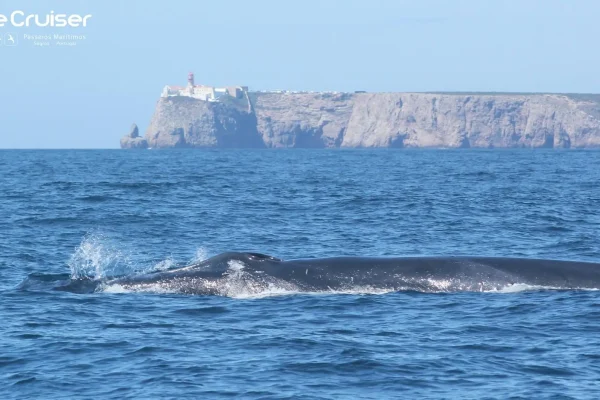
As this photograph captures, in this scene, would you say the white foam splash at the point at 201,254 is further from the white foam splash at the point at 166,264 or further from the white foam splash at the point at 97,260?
the white foam splash at the point at 97,260

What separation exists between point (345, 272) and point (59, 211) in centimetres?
2062

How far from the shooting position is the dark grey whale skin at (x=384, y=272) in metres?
17.6

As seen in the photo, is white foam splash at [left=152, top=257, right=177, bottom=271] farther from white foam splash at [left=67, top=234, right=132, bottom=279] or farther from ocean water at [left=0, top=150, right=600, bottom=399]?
white foam splash at [left=67, top=234, right=132, bottom=279]

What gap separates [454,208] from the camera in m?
37.9

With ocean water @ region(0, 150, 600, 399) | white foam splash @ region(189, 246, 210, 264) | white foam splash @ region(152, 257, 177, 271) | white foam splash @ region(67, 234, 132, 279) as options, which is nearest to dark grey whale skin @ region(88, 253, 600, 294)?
ocean water @ region(0, 150, 600, 399)

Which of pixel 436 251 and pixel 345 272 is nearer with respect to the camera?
pixel 345 272

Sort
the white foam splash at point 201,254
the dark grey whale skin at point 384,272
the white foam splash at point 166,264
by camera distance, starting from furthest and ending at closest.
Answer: the white foam splash at point 201,254
the white foam splash at point 166,264
the dark grey whale skin at point 384,272

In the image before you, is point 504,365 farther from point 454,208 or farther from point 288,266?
point 454,208

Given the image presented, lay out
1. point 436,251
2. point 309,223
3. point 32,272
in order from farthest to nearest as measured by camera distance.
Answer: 1. point 309,223
2. point 436,251
3. point 32,272

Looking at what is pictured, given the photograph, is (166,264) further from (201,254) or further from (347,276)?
(347,276)

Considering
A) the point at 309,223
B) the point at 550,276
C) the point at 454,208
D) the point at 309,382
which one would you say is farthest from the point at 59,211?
the point at 309,382

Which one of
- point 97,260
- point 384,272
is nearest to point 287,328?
point 384,272

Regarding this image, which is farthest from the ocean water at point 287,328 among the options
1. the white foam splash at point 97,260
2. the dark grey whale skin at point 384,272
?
the dark grey whale skin at point 384,272

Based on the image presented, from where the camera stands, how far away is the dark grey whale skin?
17578 mm
